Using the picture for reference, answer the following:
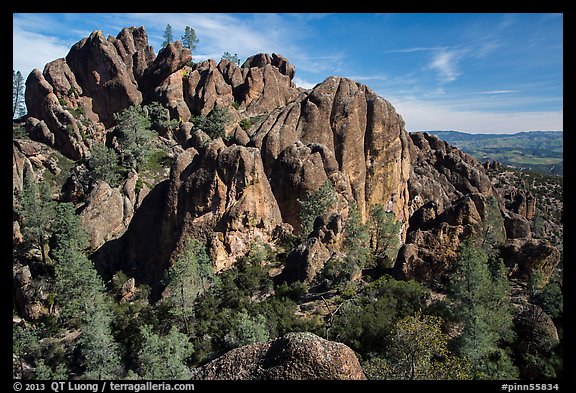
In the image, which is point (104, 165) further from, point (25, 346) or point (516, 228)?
point (516, 228)

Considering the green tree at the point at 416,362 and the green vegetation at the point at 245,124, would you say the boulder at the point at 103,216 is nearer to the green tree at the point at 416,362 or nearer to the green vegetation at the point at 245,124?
the green vegetation at the point at 245,124

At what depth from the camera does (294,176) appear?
48.1 metres

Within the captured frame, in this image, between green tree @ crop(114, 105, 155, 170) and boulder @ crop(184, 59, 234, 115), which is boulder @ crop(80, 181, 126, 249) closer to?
green tree @ crop(114, 105, 155, 170)

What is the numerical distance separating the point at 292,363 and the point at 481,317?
674 inches

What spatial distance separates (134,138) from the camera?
71.5 meters

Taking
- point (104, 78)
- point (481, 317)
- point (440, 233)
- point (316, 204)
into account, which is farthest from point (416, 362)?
point (104, 78)

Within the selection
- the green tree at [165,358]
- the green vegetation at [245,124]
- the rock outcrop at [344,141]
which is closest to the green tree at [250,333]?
the green tree at [165,358]

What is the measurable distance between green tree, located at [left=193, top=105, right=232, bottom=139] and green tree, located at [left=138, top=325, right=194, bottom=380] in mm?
51742

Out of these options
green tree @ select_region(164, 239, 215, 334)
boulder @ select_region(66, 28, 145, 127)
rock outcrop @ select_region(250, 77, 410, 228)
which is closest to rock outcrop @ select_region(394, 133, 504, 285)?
rock outcrop @ select_region(250, 77, 410, 228)

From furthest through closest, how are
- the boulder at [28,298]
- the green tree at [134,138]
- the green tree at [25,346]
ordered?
1. the green tree at [134,138]
2. the boulder at [28,298]
3. the green tree at [25,346]

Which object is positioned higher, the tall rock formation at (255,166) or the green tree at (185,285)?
the tall rock formation at (255,166)

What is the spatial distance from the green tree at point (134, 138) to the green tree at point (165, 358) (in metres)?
51.0

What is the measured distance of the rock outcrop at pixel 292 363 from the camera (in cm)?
905
